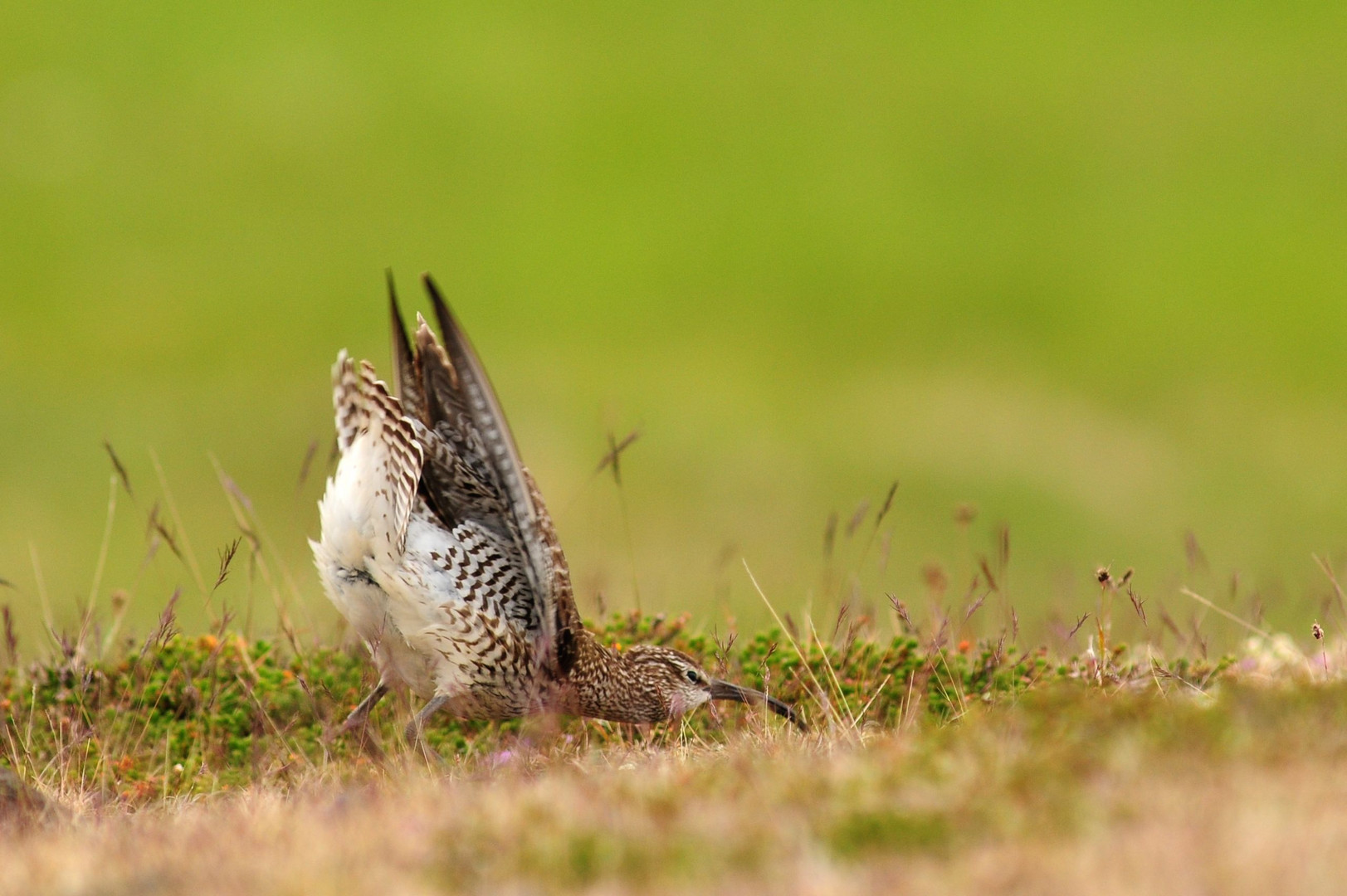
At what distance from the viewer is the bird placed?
6.35 m

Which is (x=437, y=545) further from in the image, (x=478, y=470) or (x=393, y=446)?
(x=393, y=446)

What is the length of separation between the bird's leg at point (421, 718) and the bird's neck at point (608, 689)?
0.59 meters

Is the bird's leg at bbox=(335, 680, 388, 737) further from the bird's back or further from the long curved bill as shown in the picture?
the long curved bill

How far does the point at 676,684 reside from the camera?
7133 mm

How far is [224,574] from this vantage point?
6.00 m

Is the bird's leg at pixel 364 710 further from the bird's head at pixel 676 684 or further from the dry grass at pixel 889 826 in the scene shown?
the dry grass at pixel 889 826

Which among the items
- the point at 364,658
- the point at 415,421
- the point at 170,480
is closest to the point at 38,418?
the point at 170,480

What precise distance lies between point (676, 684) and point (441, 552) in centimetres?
137

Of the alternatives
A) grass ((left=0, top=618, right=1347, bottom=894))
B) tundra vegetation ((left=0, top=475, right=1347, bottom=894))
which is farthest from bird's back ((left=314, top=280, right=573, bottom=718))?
grass ((left=0, top=618, right=1347, bottom=894))

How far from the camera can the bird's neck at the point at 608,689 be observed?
693 centimetres

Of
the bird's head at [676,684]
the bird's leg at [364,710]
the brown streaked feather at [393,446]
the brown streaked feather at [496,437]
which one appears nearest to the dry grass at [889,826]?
the brown streaked feather at [496,437]

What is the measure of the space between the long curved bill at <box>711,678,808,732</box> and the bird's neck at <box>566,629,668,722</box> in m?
0.27

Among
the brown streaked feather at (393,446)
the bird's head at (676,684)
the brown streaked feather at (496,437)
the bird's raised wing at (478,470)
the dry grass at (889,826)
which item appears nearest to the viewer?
the dry grass at (889,826)

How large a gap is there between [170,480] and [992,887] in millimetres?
16304
